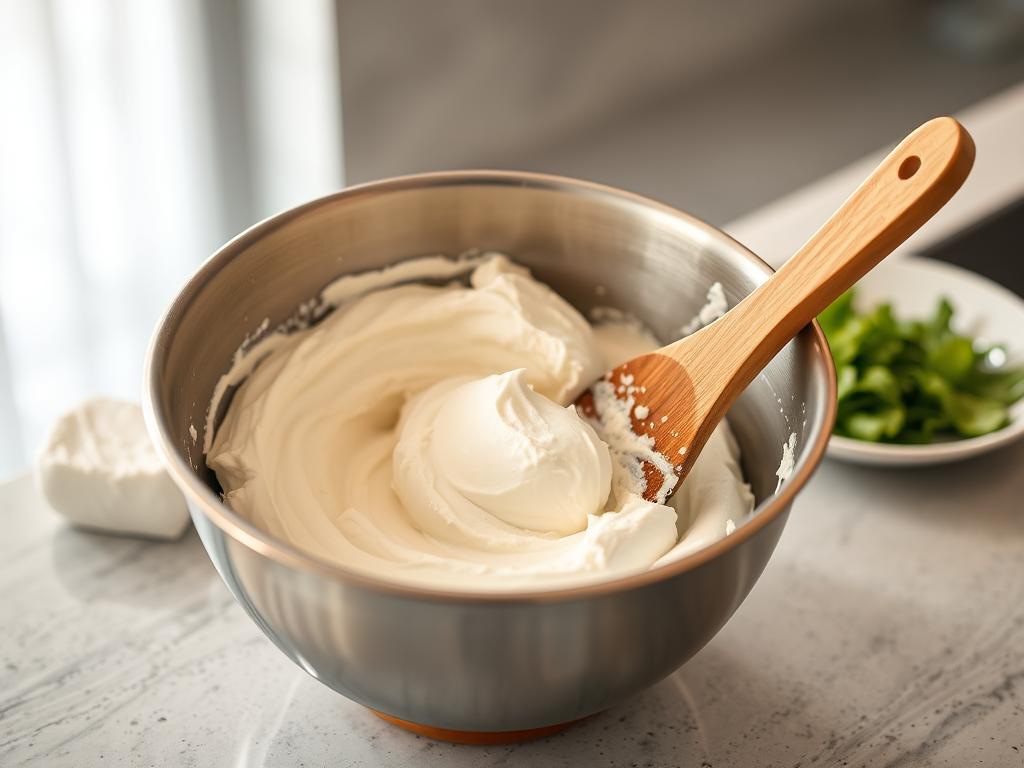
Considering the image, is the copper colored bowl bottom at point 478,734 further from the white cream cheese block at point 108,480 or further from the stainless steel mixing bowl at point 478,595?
the white cream cheese block at point 108,480

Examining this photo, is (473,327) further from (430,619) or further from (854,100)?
(854,100)

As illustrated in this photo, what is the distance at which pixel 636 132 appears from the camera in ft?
7.31

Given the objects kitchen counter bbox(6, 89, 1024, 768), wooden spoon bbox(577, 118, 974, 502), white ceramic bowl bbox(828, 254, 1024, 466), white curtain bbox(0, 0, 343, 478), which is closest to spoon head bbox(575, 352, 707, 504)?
wooden spoon bbox(577, 118, 974, 502)

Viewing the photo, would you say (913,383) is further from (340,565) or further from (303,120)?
(303,120)

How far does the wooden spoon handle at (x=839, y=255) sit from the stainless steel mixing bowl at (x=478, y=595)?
26 mm

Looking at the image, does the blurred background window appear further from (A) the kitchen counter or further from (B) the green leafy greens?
(B) the green leafy greens

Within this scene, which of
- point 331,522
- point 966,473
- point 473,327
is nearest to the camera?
point 331,522

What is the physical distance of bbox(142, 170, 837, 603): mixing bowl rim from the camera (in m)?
0.52

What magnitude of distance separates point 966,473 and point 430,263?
1.62 ft

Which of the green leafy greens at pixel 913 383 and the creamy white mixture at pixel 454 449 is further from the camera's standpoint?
the green leafy greens at pixel 913 383

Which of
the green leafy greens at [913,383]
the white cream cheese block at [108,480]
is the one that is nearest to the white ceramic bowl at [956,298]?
the green leafy greens at [913,383]

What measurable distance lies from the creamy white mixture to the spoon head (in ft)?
0.05

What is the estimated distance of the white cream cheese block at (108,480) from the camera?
0.83m

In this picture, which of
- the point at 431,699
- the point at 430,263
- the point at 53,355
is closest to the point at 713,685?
the point at 431,699
